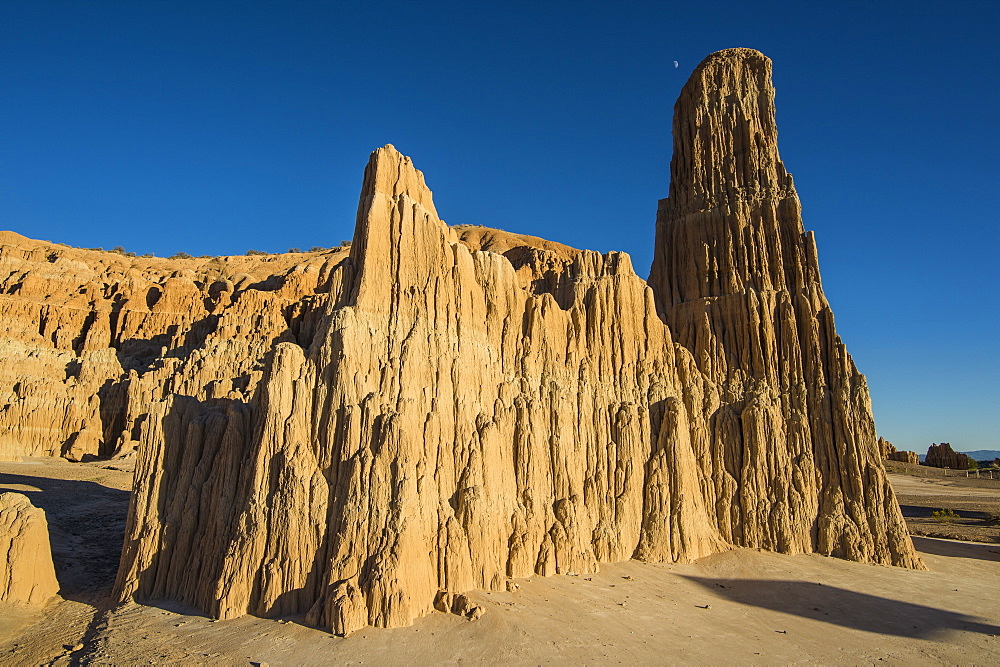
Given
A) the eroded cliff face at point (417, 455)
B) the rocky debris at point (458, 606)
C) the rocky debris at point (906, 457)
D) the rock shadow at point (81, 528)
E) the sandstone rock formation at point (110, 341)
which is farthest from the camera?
the rocky debris at point (906, 457)

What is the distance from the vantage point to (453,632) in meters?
16.5

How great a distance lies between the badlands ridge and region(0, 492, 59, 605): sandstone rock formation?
2.70m

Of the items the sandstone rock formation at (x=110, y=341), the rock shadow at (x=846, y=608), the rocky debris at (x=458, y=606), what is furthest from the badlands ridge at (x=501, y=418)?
the rock shadow at (x=846, y=608)

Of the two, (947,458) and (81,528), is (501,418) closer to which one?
(81,528)

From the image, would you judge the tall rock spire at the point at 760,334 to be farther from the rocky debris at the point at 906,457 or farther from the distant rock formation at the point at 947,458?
the distant rock formation at the point at 947,458

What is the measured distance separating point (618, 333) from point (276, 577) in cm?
1875

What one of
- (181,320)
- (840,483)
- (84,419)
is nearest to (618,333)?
(840,483)

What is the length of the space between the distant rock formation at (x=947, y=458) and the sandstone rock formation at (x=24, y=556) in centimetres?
10877

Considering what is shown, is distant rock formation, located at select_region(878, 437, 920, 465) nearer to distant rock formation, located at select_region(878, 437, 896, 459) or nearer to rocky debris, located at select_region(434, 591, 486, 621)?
distant rock formation, located at select_region(878, 437, 896, 459)

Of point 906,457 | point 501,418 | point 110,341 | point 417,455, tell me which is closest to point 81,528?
point 417,455

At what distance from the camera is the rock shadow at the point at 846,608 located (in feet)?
69.5

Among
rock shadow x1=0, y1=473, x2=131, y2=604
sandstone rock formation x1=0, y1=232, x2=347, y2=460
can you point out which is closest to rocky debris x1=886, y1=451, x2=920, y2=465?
sandstone rock formation x1=0, y1=232, x2=347, y2=460

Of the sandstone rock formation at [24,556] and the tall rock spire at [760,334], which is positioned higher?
the tall rock spire at [760,334]

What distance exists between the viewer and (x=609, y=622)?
60.8ft
